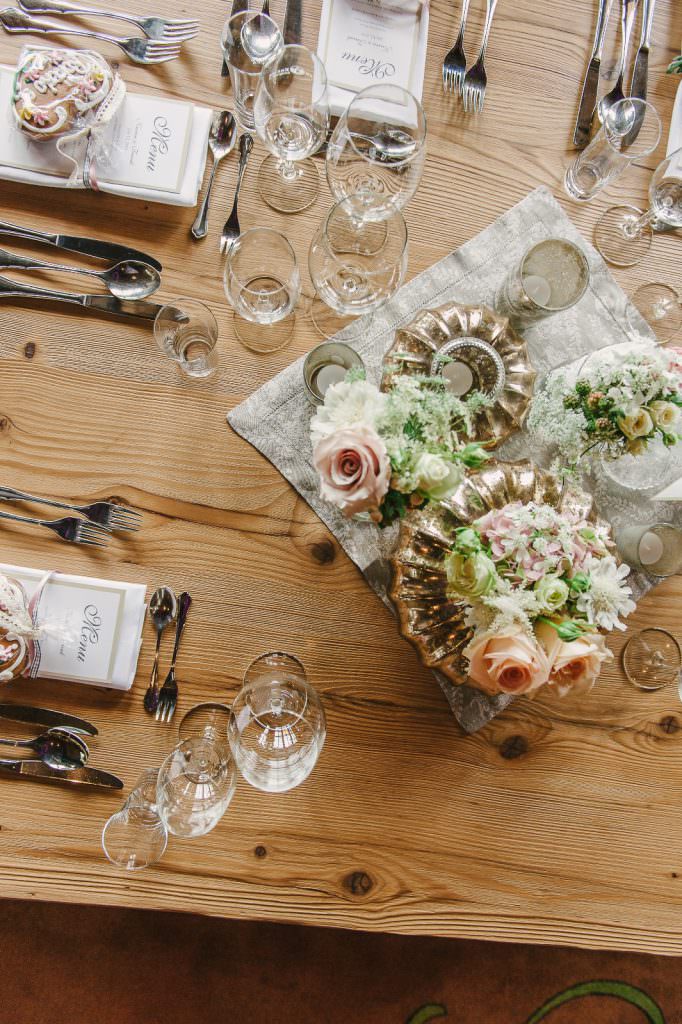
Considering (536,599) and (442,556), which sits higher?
(536,599)

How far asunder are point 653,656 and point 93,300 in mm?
1140

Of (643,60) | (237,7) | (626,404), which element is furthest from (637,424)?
(237,7)

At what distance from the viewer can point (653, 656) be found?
1218 mm

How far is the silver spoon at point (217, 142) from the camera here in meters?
1.15

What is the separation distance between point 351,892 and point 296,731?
0.32 metres

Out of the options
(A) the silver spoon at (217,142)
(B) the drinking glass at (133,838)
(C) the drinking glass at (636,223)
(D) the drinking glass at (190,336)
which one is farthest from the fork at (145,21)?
(B) the drinking glass at (133,838)

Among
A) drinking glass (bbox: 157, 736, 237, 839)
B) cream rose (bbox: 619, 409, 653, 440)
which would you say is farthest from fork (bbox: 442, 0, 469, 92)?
drinking glass (bbox: 157, 736, 237, 839)

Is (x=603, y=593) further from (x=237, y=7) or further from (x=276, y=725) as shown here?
(x=237, y=7)

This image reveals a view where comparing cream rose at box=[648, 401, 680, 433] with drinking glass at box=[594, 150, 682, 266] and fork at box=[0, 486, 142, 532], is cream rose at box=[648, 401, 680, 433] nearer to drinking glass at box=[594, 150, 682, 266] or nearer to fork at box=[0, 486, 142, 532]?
drinking glass at box=[594, 150, 682, 266]

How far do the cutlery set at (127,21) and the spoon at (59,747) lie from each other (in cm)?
113

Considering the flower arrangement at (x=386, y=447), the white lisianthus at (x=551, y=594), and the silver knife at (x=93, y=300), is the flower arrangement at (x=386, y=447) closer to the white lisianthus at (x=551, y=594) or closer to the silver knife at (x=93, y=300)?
the white lisianthus at (x=551, y=594)

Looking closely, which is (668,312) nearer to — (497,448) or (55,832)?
(497,448)

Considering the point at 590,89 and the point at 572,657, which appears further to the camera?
the point at 590,89

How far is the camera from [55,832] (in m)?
1.09
